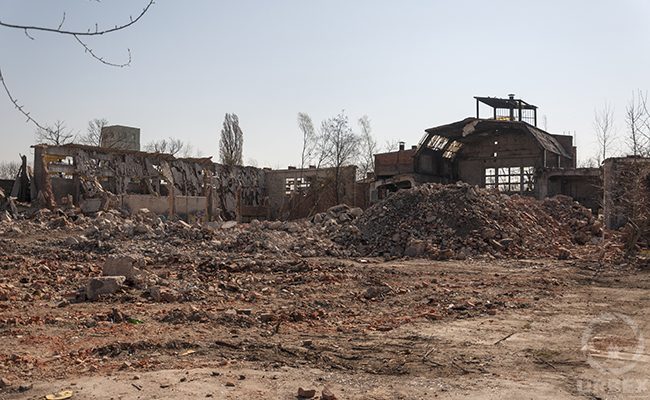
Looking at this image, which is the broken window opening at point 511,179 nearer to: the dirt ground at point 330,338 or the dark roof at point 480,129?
the dark roof at point 480,129

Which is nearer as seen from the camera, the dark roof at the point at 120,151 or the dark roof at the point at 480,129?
the dark roof at the point at 120,151

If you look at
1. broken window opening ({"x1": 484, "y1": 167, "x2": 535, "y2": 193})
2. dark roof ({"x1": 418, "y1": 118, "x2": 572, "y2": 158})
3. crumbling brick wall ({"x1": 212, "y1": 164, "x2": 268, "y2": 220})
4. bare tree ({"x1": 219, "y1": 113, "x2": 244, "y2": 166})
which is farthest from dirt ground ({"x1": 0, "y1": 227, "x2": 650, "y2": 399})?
bare tree ({"x1": 219, "y1": 113, "x2": 244, "y2": 166})

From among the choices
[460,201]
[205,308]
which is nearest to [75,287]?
[205,308]

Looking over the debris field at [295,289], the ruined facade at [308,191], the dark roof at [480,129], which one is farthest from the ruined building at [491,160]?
the debris field at [295,289]

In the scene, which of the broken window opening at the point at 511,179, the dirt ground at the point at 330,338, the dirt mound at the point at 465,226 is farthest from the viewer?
the broken window opening at the point at 511,179

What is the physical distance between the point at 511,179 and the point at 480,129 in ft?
10.6

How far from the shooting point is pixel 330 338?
21.4 ft

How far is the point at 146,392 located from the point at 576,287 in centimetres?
895

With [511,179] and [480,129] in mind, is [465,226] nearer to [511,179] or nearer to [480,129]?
[480,129]

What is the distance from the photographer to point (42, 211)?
25.2 m

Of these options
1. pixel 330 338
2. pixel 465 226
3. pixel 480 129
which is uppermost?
pixel 480 129

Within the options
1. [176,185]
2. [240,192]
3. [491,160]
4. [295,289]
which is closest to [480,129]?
[491,160]

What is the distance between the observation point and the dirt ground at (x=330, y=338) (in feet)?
15.8

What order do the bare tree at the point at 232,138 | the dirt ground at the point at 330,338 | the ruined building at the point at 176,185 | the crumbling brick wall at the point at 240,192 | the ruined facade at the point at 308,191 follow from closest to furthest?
the dirt ground at the point at 330,338
the ruined building at the point at 176,185
the crumbling brick wall at the point at 240,192
the ruined facade at the point at 308,191
the bare tree at the point at 232,138
